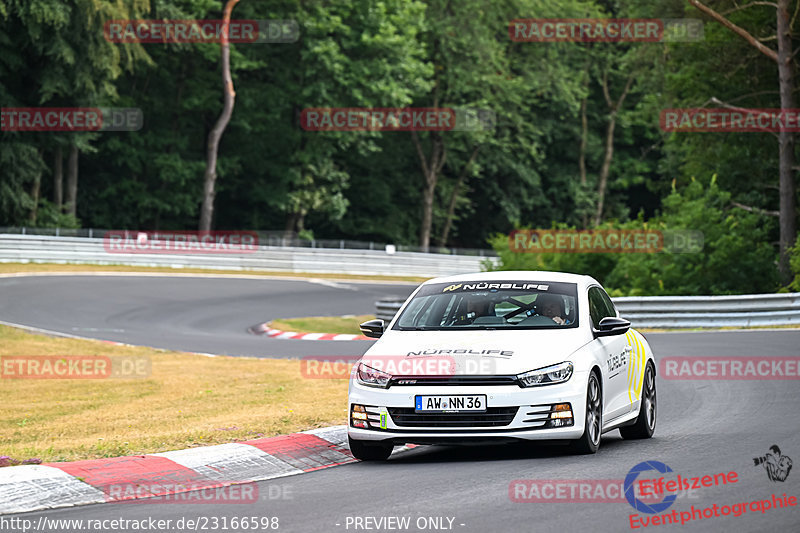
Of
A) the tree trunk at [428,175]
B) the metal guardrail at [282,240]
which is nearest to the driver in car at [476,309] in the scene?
the metal guardrail at [282,240]

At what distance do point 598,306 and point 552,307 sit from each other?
28.7 inches

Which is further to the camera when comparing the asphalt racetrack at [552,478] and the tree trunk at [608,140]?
the tree trunk at [608,140]

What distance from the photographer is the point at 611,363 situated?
417 inches

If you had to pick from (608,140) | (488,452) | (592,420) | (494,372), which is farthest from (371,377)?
(608,140)

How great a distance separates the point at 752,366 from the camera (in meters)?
17.8

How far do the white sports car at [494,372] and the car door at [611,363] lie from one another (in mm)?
17

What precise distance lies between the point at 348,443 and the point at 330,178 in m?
48.4

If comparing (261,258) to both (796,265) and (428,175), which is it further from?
(796,265)

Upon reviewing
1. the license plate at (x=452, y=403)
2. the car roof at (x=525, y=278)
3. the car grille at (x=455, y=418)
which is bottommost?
the car grille at (x=455, y=418)

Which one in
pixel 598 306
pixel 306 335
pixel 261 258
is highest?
pixel 598 306

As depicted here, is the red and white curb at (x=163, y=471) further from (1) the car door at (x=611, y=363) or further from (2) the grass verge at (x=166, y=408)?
(1) the car door at (x=611, y=363)

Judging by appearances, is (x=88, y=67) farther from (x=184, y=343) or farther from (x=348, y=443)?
(x=348, y=443)

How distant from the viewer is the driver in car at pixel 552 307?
10.6 metres

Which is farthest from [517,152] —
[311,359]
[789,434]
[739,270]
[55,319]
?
[789,434]
